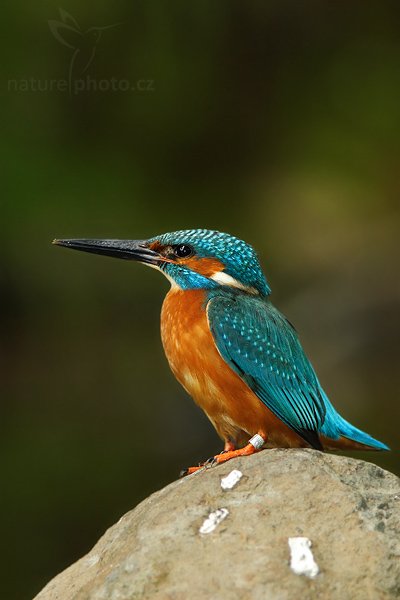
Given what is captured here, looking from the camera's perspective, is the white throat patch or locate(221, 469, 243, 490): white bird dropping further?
the white throat patch

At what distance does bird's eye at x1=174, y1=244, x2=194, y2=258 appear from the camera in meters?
5.25

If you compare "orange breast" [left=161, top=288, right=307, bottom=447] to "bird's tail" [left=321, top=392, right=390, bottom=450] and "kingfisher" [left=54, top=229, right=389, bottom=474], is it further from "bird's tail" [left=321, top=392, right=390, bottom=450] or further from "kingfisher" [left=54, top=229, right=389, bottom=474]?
"bird's tail" [left=321, top=392, right=390, bottom=450]

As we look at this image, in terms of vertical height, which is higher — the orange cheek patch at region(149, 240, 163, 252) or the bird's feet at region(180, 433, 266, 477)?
the orange cheek patch at region(149, 240, 163, 252)

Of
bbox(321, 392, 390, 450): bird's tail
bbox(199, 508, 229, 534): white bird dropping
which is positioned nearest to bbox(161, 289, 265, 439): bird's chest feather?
bbox(321, 392, 390, 450): bird's tail

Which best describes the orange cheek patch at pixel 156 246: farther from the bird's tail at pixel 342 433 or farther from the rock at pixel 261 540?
the rock at pixel 261 540

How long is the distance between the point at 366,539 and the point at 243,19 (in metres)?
18.2

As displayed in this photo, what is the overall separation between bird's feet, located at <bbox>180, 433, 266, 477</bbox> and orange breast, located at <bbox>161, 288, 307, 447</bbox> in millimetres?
66

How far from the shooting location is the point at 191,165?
21.9m

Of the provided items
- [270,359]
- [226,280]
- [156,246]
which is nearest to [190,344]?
[270,359]

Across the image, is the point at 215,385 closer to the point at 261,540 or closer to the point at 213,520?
the point at 213,520

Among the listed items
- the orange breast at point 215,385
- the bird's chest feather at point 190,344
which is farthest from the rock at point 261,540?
the bird's chest feather at point 190,344

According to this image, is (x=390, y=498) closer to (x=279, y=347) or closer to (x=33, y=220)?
(x=279, y=347)

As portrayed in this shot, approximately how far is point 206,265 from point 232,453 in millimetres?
1021

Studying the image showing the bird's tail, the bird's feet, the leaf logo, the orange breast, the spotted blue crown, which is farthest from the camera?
the leaf logo
